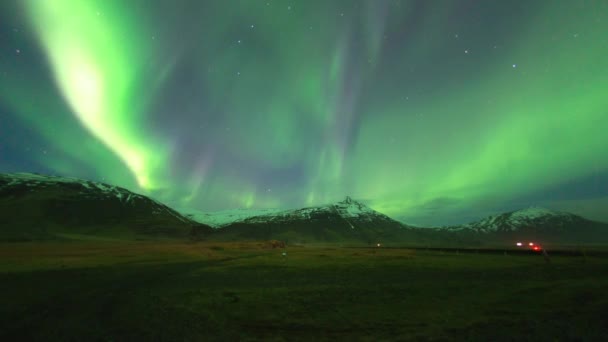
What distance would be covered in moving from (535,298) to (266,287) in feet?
76.6

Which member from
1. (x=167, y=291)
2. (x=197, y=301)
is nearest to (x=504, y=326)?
(x=197, y=301)

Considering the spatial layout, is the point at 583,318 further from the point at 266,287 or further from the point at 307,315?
the point at 266,287

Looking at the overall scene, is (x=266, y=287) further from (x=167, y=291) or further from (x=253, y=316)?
(x=253, y=316)

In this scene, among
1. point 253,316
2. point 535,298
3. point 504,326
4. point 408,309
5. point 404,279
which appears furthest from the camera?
point 404,279

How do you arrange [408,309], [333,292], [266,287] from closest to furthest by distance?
[408,309]
[333,292]
[266,287]

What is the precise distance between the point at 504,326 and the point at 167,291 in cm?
2816

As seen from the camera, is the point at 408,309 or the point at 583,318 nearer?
the point at 583,318

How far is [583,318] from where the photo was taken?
19.1 metres

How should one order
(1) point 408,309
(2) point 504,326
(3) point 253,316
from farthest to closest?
(1) point 408,309
(3) point 253,316
(2) point 504,326

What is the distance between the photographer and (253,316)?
21.1 m

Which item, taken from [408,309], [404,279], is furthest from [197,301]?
[404,279]

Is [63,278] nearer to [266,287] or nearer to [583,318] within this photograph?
[266,287]

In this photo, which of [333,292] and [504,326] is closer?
[504,326]

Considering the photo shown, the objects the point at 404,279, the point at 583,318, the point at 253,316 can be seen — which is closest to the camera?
the point at 583,318
